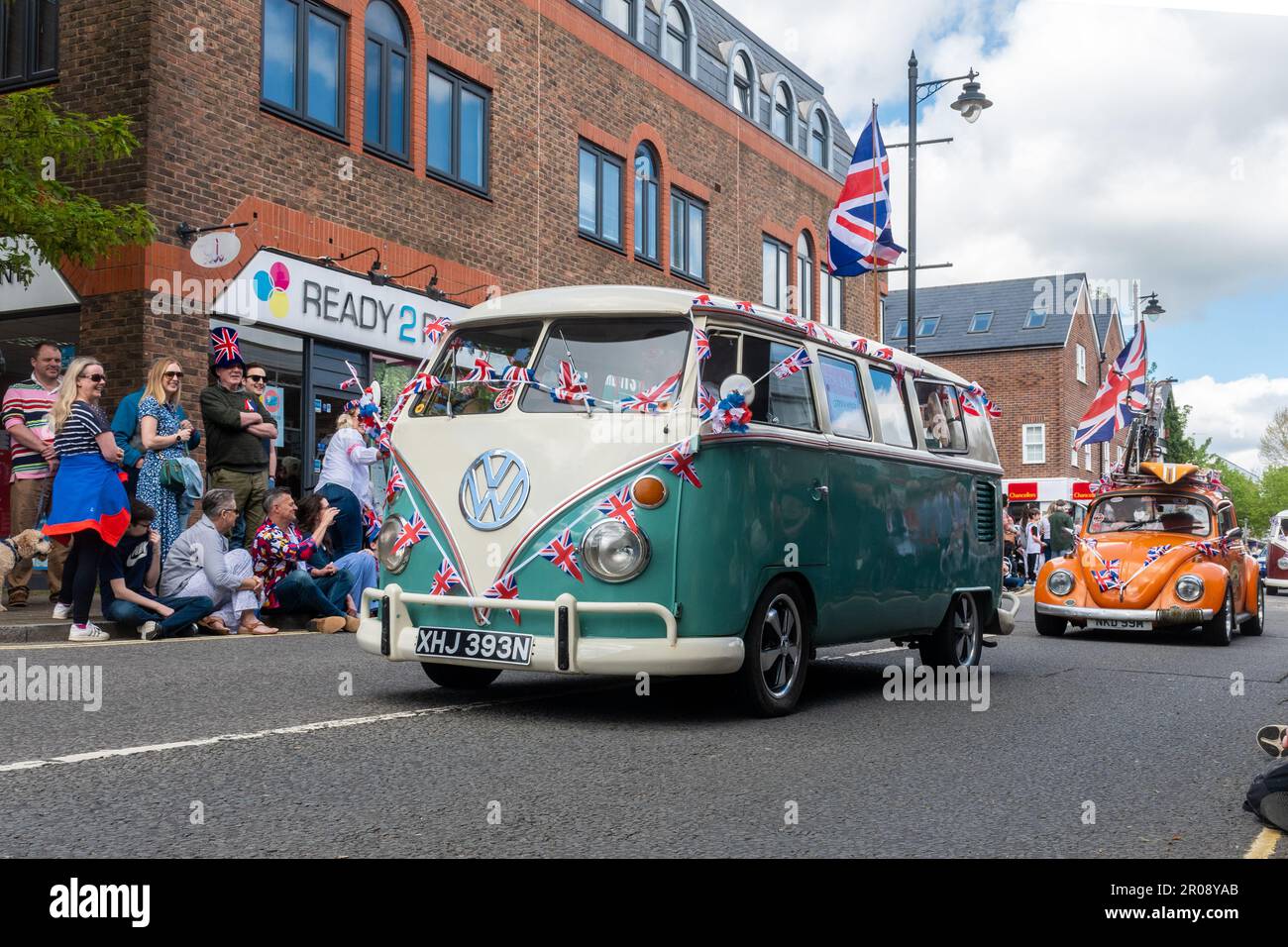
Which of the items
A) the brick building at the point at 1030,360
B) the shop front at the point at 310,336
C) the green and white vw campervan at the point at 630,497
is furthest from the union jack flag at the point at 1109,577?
the brick building at the point at 1030,360

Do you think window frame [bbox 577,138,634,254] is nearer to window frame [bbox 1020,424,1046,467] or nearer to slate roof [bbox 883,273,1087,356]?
slate roof [bbox 883,273,1087,356]

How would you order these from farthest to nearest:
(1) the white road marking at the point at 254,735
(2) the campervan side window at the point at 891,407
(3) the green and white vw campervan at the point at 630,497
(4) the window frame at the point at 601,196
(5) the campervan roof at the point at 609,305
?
(4) the window frame at the point at 601,196 → (2) the campervan side window at the point at 891,407 → (5) the campervan roof at the point at 609,305 → (3) the green and white vw campervan at the point at 630,497 → (1) the white road marking at the point at 254,735

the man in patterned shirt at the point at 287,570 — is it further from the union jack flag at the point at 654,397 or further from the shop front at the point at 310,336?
the union jack flag at the point at 654,397

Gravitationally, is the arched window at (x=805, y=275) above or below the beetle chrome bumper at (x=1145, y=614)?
above

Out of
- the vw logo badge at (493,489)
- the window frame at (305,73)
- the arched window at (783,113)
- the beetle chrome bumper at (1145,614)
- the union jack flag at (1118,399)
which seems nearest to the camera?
the vw logo badge at (493,489)

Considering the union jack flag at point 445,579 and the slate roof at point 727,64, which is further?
the slate roof at point 727,64

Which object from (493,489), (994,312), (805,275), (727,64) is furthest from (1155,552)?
(994,312)

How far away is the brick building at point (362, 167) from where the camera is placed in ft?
46.4

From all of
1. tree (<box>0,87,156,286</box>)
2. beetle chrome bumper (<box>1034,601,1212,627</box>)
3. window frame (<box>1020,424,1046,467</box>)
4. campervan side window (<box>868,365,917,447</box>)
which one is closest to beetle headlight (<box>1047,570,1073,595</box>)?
beetle chrome bumper (<box>1034,601,1212,627</box>)

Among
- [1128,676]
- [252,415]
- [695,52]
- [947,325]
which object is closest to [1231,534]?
[1128,676]

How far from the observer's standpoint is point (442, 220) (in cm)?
1858

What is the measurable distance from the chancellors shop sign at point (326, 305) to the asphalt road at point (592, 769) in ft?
22.8

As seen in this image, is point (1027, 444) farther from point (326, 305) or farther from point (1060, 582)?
point (326, 305)
